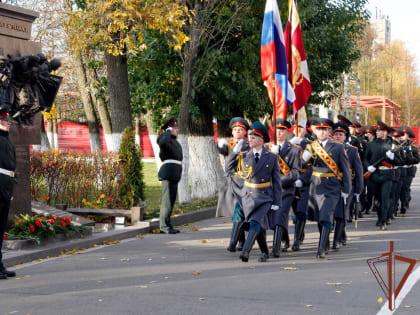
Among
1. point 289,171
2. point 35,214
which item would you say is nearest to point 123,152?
point 35,214

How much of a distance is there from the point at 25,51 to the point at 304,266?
5.46 meters

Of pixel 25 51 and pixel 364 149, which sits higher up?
pixel 25 51

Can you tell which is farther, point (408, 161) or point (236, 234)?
point (408, 161)

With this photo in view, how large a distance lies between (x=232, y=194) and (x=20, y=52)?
3.96 m

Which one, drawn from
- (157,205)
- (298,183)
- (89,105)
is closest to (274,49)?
(298,183)

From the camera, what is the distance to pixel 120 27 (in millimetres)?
15297

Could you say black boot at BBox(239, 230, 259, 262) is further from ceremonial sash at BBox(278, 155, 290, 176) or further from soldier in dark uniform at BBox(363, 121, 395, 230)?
soldier in dark uniform at BBox(363, 121, 395, 230)

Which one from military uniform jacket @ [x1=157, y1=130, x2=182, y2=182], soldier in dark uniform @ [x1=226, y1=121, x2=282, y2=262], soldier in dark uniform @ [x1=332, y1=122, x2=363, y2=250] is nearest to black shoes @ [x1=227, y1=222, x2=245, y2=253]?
soldier in dark uniform @ [x1=226, y1=121, x2=282, y2=262]

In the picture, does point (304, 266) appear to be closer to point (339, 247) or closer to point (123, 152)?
point (339, 247)

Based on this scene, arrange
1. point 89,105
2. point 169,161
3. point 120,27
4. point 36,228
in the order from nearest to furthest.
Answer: point 36,228, point 169,161, point 120,27, point 89,105

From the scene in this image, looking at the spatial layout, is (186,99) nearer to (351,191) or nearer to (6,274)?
(351,191)

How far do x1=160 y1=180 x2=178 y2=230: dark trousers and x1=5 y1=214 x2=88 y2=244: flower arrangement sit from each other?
7.34 ft

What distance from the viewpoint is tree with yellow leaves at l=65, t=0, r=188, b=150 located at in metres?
14.9

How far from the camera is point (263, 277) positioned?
26.6 feet
